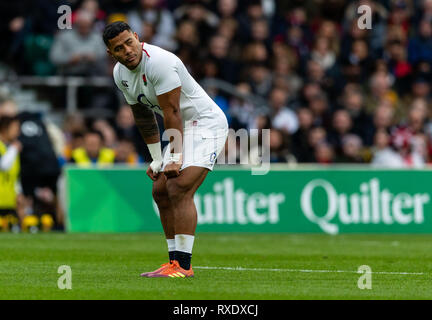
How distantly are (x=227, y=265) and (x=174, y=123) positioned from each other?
251 cm

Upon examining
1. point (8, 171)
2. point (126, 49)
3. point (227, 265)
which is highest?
point (126, 49)

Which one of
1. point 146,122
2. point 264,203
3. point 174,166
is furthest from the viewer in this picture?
point 264,203

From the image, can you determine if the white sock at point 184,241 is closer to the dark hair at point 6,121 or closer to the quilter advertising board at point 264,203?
the quilter advertising board at point 264,203

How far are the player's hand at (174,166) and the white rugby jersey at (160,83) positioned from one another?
0.48m

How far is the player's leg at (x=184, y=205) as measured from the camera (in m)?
9.83

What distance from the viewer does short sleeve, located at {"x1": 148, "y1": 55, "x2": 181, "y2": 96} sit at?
966cm

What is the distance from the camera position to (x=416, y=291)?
29.8 feet

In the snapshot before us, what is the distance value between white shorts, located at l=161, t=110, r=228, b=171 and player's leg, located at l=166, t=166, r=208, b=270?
105 mm

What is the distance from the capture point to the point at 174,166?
9820mm

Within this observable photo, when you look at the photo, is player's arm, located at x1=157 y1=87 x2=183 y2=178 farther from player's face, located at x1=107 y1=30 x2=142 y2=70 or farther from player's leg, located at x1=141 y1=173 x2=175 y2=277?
player's leg, located at x1=141 y1=173 x2=175 y2=277

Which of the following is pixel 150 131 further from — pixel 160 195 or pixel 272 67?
pixel 272 67

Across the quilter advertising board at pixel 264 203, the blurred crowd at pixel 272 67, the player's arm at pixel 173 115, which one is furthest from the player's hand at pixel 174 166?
the blurred crowd at pixel 272 67

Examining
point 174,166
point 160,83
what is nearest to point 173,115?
point 160,83
